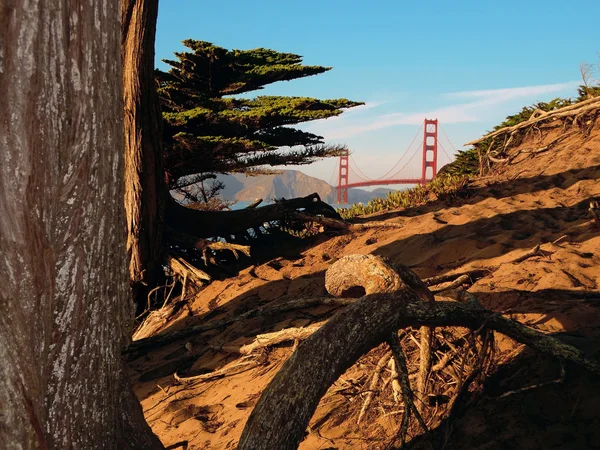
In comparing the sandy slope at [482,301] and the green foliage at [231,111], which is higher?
the green foliage at [231,111]

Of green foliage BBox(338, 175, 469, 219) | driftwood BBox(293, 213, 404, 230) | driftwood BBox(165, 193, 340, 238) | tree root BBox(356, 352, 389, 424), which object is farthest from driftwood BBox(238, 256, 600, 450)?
green foliage BBox(338, 175, 469, 219)

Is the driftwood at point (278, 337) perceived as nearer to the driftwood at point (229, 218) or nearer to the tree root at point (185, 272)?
the tree root at point (185, 272)

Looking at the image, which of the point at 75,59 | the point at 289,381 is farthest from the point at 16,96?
the point at 289,381

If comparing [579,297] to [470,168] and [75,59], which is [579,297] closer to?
[75,59]

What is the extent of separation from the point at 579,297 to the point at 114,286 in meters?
3.92

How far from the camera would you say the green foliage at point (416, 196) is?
10.5 meters

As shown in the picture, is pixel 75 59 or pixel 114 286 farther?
pixel 114 286

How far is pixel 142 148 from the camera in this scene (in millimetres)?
7914

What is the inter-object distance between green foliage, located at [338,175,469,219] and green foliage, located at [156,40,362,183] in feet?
4.17

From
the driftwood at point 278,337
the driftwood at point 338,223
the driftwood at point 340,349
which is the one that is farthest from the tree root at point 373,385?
the driftwood at point 338,223

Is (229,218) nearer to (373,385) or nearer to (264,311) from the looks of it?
(264,311)

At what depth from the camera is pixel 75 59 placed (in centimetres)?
257

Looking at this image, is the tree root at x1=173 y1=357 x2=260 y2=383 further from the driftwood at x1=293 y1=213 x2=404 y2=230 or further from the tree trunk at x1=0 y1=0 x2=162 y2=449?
the driftwood at x1=293 y1=213 x2=404 y2=230

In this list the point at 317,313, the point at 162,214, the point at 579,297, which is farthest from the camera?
the point at 162,214
